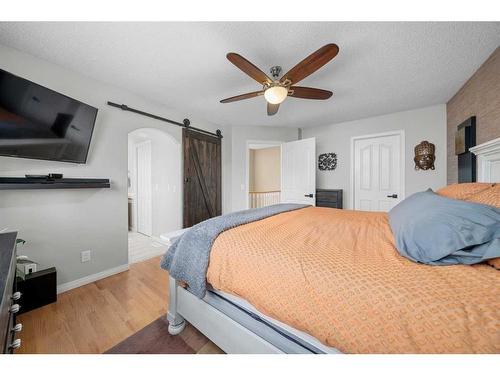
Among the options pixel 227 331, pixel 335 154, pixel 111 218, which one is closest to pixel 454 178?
pixel 335 154

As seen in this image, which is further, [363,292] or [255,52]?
[255,52]

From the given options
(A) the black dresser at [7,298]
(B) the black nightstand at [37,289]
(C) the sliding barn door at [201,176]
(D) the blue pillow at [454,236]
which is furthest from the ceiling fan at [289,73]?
(B) the black nightstand at [37,289]

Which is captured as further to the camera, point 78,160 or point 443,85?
point 443,85

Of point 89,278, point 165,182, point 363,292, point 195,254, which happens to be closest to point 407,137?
point 363,292

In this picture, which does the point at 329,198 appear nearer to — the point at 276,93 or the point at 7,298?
the point at 276,93

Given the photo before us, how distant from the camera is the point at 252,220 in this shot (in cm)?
151

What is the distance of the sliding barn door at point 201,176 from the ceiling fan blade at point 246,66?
6.18 ft

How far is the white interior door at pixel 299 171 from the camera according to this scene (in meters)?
3.56

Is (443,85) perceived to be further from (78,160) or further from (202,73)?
(78,160)

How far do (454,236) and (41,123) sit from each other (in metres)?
2.88

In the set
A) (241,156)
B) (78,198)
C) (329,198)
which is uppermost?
(241,156)

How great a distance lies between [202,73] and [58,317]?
8.14 ft

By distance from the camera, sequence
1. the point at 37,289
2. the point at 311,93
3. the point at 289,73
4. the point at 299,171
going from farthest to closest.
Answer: the point at 299,171 → the point at 311,93 → the point at 37,289 → the point at 289,73

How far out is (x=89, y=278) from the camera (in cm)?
213
